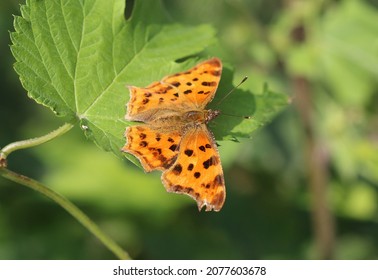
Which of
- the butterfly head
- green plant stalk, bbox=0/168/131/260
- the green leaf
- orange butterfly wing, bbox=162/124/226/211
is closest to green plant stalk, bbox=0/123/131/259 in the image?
green plant stalk, bbox=0/168/131/260

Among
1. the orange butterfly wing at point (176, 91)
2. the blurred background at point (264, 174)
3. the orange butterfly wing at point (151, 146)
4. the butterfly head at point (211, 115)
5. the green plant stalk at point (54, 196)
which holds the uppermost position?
the blurred background at point (264, 174)

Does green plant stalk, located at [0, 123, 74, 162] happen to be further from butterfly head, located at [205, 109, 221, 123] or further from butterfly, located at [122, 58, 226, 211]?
butterfly head, located at [205, 109, 221, 123]

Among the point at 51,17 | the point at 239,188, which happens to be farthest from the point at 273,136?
the point at 51,17

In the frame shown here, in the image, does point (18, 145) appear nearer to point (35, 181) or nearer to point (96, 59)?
point (35, 181)

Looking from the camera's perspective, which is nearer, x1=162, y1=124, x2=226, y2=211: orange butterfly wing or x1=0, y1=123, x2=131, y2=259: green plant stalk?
x1=0, y1=123, x2=131, y2=259: green plant stalk

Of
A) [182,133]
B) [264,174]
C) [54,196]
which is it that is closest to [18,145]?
[54,196]

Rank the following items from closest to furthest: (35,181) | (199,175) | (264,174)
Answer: (35,181)
(199,175)
(264,174)

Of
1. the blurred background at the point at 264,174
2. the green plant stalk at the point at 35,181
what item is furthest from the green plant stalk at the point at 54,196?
the blurred background at the point at 264,174

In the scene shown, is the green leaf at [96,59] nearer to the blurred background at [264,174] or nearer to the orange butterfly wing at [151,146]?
the orange butterfly wing at [151,146]
